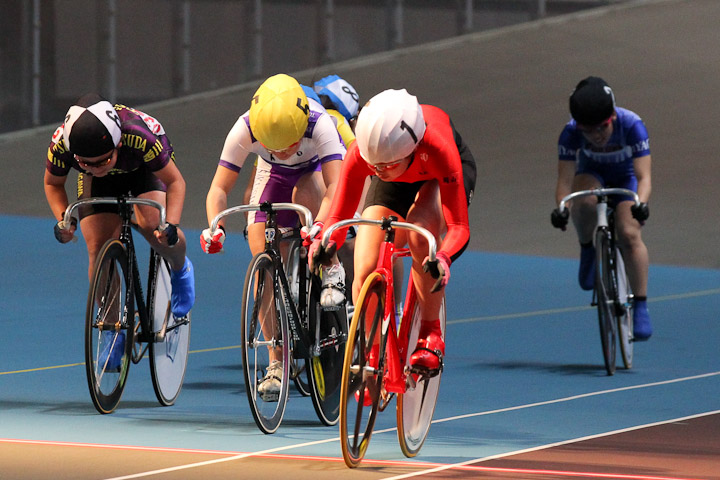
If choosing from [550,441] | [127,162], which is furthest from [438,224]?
[127,162]

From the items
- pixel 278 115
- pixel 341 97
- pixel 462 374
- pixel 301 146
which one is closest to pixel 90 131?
pixel 278 115

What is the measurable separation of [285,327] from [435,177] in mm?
959

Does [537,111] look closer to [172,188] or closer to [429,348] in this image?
[172,188]

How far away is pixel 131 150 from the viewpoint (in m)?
6.30

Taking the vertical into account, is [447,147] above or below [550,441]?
above

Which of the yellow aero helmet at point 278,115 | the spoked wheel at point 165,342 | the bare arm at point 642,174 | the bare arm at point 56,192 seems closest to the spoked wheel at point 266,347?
the yellow aero helmet at point 278,115

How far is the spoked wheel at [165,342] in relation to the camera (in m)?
6.48

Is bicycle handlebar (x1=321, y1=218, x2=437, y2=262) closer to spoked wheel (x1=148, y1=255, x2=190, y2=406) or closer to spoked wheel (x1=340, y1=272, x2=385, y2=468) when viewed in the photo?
spoked wheel (x1=340, y1=272, x2=385, y2=468)

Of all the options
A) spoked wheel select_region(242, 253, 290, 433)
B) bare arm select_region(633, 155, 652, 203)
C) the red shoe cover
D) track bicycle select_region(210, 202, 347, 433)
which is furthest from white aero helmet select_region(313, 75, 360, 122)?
the red shoe cover

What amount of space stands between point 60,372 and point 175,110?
13.9 metres

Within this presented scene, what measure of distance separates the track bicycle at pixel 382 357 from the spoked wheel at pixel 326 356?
1.98 feet

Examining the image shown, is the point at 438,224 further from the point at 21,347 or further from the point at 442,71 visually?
the point at 442,71

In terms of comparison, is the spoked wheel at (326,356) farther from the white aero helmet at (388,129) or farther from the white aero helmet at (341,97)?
the white aero helmet at (341,97)

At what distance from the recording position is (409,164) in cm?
527
